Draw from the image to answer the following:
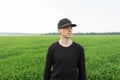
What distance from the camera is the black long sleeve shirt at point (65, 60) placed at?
4652 mm

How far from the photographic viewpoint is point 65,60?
15.3ft

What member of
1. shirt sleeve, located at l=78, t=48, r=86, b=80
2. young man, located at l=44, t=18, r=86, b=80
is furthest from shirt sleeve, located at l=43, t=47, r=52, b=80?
shirt sleeve, located at l=78, t=48, r=86, b=80

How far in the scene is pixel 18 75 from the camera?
38.2 ft

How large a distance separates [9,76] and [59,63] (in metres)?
7.27

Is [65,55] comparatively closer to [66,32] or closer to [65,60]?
[65,60]

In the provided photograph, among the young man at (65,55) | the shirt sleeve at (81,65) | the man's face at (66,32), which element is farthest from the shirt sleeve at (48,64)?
the shirt sleeve at (81,65)

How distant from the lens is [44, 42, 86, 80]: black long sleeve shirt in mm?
4652

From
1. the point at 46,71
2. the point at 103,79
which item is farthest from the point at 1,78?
the point at 46,71
